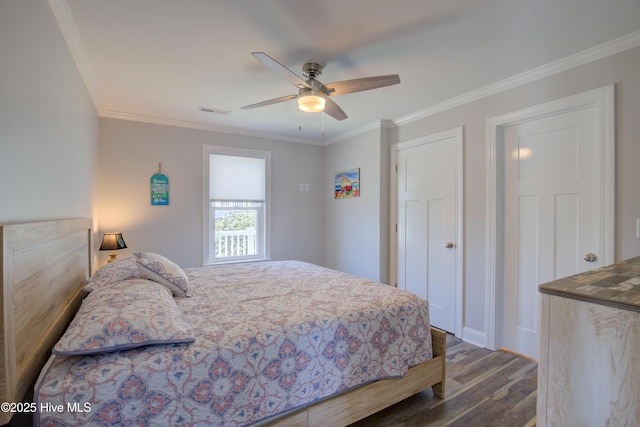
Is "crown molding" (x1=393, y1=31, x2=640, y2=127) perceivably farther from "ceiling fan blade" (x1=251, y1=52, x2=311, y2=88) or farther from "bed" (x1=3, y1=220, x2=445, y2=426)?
"bed" (x1=3, y1=220, x2=445, y2=426)

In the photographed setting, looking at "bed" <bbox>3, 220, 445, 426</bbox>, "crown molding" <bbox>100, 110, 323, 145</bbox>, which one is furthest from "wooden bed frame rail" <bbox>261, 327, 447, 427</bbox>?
"crown molding" <bbox>100, 110, 323, 145</bbox>

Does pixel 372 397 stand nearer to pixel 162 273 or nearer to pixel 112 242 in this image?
pixel 162 273

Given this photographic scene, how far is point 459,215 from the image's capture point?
3.02 m

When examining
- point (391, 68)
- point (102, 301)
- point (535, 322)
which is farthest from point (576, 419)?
point (391, 68)

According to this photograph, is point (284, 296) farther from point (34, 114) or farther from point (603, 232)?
point (603, 232)

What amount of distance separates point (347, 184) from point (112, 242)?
118 inches

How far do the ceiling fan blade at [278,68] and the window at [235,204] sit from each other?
2.26 metres

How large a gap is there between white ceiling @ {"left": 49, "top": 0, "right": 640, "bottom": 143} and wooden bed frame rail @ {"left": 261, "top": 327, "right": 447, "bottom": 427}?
205 cm

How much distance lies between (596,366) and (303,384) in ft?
3.79

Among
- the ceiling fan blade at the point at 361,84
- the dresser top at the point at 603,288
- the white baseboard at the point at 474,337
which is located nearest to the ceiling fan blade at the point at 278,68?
the ceiling fan blade at the point at 361,84

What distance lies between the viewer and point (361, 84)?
207cm

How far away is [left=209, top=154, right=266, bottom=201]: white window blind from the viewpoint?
3982mm

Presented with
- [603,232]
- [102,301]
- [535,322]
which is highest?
[603,232]

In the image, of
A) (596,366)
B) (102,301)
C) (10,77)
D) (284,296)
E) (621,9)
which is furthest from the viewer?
(284,296)
